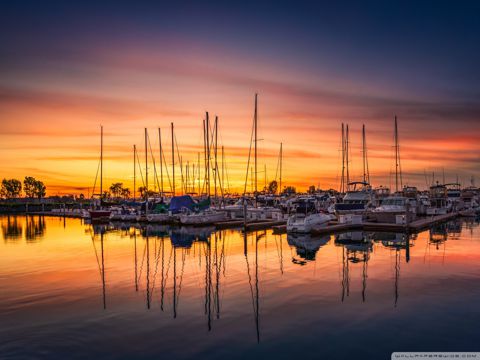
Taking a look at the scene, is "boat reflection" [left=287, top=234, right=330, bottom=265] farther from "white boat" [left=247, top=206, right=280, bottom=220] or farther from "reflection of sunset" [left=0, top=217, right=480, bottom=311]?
"white boat" [left=247, top=206, right=280, bottom=220]

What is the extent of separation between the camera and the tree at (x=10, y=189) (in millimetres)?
148375

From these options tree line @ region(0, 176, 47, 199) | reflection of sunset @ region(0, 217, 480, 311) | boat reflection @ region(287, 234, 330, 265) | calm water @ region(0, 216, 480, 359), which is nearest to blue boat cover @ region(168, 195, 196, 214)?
reflection of sunset @ region(0, 217, 480, 311)

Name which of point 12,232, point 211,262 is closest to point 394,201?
point 211,262

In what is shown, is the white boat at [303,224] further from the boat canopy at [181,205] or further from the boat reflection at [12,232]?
the boat reflection at [12,232]

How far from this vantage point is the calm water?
10.6 metres

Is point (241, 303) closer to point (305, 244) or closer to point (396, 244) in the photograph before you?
point (305, 244)

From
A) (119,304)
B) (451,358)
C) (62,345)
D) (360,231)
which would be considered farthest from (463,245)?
(62,345)

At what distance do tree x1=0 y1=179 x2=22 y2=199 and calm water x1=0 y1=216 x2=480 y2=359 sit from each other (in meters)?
139

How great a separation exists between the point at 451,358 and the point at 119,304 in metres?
11.0

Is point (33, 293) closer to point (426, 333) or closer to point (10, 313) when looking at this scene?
point (10, 313)

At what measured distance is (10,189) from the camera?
148 metres

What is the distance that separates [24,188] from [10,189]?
5.64m

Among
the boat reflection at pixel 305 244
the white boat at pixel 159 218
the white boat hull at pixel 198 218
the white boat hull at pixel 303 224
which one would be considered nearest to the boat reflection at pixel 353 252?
the boat reflection at pixel 305 244

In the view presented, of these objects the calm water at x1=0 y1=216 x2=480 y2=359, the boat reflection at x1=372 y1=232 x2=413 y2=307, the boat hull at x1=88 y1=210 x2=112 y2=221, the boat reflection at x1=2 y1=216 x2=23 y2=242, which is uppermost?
the boat hull at x1=88 y1=210 x2=112 y2=221
